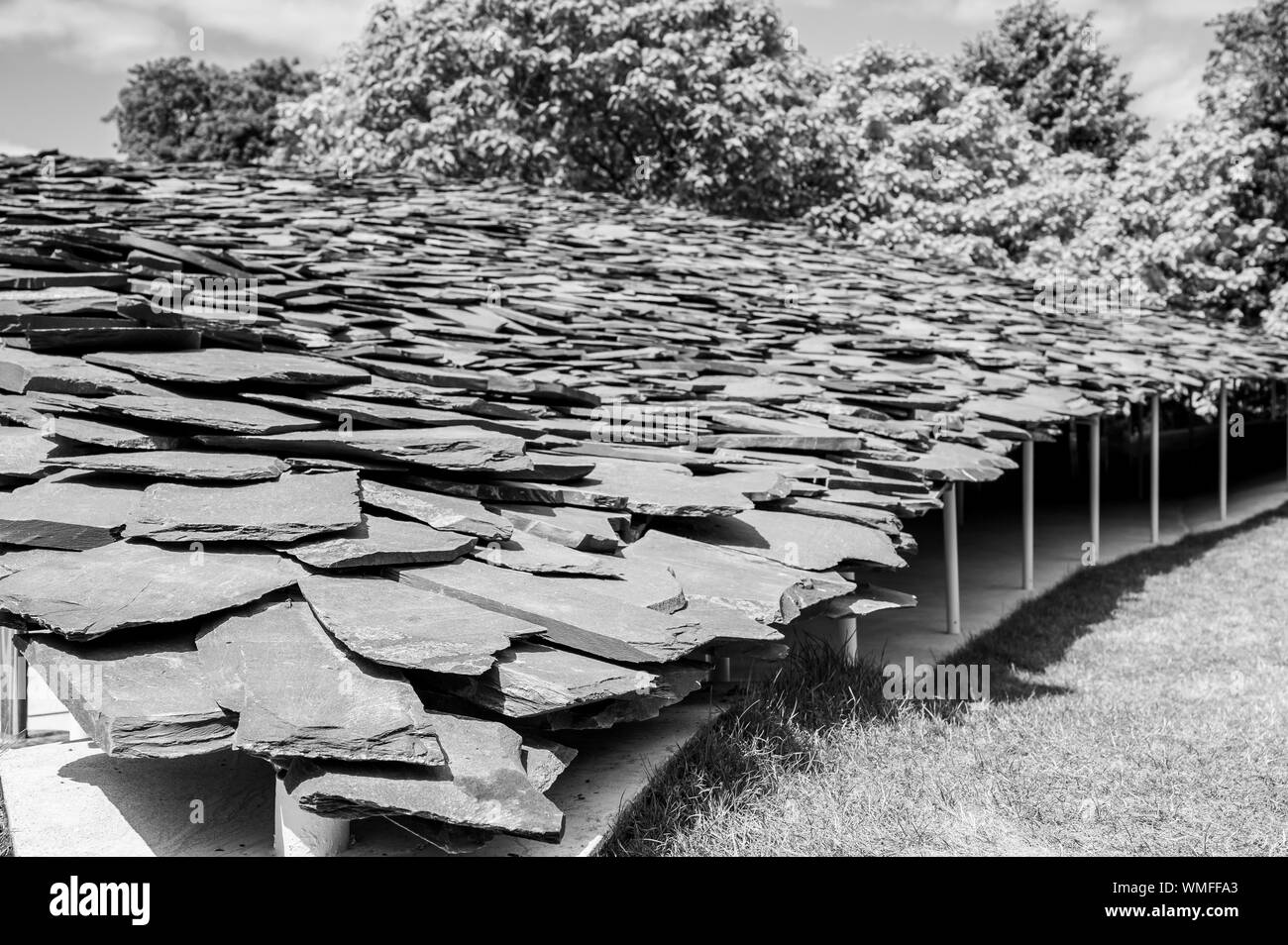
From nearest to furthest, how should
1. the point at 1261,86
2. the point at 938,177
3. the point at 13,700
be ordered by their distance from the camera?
the point at 13,700, the point at 1261,86, the point at 938,177

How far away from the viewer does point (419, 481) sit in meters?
4.05

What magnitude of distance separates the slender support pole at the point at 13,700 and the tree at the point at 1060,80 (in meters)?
32.4

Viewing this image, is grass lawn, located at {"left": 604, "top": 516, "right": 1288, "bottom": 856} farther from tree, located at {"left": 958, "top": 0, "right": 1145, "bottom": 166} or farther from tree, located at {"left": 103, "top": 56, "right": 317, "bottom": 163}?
tree, located at {"left": 103, "top": 56, "right": 317, "bottom": 163}

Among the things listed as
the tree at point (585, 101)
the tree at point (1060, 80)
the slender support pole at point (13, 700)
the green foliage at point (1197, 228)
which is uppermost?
the tree at point (1060, 80)

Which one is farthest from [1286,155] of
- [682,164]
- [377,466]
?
[377,466]

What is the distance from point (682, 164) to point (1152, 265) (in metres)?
8.99

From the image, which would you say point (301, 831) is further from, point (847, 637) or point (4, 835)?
point (847, 637)

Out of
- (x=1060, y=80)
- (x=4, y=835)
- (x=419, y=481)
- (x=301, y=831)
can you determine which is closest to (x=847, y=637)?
(x=419, y=481)

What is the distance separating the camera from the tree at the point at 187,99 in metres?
35.8

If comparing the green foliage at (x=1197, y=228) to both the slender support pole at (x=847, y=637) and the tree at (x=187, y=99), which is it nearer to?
the slender support pole at (x=847, y=637)

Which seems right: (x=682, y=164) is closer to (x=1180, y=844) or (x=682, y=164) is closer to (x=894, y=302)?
(x=894, y=302)

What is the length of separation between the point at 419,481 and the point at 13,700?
2124 millimetres

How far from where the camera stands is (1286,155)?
1864cm

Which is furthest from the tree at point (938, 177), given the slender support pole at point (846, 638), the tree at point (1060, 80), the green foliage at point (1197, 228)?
the slender support pole at point (846, 638)
